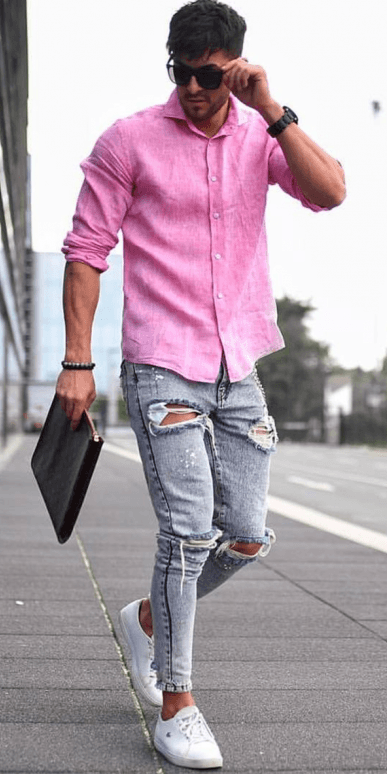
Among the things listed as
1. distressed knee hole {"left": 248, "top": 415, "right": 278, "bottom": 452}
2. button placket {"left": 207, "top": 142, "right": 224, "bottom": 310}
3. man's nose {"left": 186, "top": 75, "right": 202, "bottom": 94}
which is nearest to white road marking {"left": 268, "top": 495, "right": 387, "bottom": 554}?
distressed knee hole {"left": 248, "top": 415, "right": 278, "bottom": 452}

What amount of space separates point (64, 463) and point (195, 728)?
776 mm

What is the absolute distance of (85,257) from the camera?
331 centimetres

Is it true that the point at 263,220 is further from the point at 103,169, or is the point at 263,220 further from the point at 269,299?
the point at 103,169

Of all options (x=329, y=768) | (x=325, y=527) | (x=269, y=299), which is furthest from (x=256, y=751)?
(x=325, y=527)

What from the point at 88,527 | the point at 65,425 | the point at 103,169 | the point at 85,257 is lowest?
the point at 88,527

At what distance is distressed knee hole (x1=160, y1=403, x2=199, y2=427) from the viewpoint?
10.6ft

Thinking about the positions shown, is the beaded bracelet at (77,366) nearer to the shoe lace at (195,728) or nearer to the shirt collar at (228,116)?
the shirt collar at (228,116)

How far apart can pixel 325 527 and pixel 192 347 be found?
23.2ft

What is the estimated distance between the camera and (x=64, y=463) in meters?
3.38

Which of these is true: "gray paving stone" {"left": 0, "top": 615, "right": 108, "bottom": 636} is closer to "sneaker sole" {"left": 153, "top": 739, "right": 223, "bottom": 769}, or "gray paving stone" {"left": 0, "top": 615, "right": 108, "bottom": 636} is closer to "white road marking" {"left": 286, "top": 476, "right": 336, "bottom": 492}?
"sneaker sole" {"left": 153, "top": 739, "right": 223, "bottom": 769}

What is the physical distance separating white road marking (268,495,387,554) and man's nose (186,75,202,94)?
18.0ft

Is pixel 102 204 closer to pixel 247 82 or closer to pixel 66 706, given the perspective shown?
pixel 247 82

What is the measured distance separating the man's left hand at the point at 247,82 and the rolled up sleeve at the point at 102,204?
37cm

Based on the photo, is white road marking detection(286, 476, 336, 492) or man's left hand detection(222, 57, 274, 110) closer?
man's left hand detection(222, 57, 274, 110)
